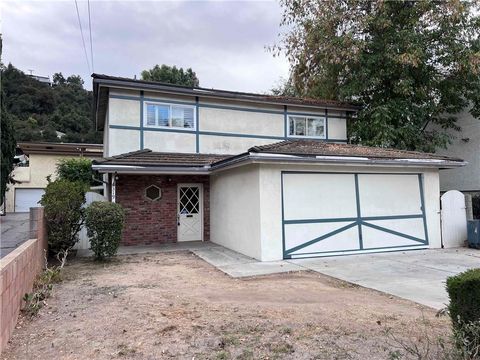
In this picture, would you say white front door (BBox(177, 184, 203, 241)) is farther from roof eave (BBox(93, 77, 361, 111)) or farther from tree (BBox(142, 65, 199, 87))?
tree (BBox(142, 65, 199, 87))

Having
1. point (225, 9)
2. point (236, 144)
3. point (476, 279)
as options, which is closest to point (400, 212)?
point (236, 144)

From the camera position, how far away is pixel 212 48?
51.4 feet

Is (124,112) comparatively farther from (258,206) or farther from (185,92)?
(258,206)

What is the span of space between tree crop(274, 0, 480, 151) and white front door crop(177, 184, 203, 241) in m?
7.93

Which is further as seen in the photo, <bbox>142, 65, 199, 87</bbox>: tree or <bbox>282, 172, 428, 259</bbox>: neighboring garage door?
<bbox>142, 65, 199, 87</bbox>: tree

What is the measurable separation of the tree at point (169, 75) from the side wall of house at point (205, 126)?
1150 inches

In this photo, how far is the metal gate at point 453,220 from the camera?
12.9 m

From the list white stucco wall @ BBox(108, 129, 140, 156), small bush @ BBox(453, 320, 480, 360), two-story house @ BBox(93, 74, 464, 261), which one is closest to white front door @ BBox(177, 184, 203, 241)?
two-story house @ BBox(93, 74, 464, 261)

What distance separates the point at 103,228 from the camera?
10.4 meters

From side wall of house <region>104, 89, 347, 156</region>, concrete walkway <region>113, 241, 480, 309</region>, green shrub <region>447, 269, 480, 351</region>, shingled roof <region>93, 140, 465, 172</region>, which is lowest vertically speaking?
concrete walkway <region>113, 241, 480, 309</region>

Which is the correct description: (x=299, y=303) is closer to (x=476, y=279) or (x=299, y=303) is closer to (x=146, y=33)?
(x=476, y=279)

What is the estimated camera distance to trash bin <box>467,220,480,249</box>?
492 inches

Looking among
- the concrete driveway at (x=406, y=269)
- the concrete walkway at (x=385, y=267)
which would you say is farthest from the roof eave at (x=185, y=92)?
the concrete driveway at (x=406, y=269)

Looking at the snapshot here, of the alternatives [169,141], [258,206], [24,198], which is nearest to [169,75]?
[24,198]
